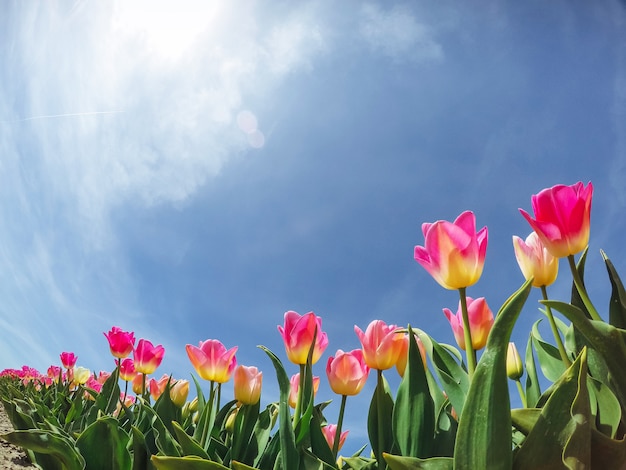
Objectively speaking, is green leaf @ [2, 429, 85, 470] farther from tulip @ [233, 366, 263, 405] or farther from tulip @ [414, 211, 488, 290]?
tulip @ [414, 211, 488, 290]

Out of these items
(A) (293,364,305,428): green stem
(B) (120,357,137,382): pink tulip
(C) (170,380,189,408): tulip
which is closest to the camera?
(A) (293,364,305,428): green stem

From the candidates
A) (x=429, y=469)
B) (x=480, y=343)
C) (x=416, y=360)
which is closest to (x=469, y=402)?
(x=429, y=469)

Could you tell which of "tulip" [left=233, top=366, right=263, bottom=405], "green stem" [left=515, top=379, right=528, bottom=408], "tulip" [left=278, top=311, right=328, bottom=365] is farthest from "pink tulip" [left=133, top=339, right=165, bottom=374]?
"green stem" [left=515, top=379, right=528, bottom=408]

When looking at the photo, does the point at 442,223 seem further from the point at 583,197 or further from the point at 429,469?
the point at 429,469

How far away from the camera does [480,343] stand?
1625mm

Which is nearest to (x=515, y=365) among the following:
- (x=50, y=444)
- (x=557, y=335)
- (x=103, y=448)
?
(x=557, y=335)

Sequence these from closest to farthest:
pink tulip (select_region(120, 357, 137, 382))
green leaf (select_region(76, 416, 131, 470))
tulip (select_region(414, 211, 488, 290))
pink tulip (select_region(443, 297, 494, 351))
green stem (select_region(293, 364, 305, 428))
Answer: tulip (select_region(414, 211, 488, 290)) < pink tulip (select_region(443, 297, 494, 351)) < green stem (select_region(293, 364, 305, 428)) < green leaf (select_region(76, 416, 131, 470)) < pink tulip (select_region(120, 357, 137, 382))

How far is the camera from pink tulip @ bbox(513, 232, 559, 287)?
1.38 meters

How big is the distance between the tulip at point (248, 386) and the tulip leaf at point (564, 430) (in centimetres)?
142

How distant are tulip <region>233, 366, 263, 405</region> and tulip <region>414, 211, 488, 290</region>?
1232 mm

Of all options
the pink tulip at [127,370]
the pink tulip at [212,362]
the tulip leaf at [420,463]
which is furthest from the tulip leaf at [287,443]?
the pink tulip at [127,370]

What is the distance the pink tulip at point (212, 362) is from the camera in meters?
2.27

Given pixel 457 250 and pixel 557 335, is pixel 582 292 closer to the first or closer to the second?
pixel 557 335

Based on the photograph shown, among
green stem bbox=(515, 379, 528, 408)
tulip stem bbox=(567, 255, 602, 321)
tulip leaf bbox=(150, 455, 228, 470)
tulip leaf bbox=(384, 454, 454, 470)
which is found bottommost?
tulip leaf bbox=(150, 455, 228, 470)
